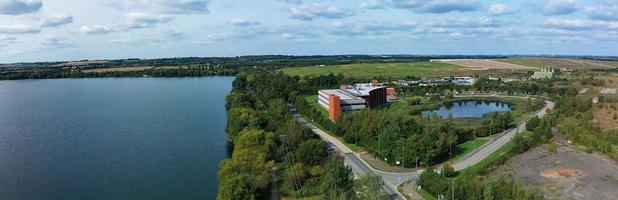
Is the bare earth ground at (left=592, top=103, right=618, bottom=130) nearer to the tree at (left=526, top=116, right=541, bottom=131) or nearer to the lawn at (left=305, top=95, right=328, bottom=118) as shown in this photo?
the tree at (left=526, top=116, right=541, bottom=131)

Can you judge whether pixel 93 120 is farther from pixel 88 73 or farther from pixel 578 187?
pixel 88 73

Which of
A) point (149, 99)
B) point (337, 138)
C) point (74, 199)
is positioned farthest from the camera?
point (149, 99)

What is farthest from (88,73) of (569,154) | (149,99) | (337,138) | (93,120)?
(569,154)

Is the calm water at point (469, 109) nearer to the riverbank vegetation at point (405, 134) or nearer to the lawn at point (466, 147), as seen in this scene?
the riverbank vegetation at point (405, 134)

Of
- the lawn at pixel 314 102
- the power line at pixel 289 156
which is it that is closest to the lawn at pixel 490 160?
the power line at pixel 289 156

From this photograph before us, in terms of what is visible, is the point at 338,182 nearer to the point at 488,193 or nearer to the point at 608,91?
the point at 488,193

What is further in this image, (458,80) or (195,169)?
(458,80)

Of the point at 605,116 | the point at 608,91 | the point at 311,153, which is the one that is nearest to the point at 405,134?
the point at 311,153

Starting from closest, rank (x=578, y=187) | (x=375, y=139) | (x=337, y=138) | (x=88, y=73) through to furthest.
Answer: (x=578, y=187) < (x=375, y=139) < (x=337, y=138) < (x=88, y=73)

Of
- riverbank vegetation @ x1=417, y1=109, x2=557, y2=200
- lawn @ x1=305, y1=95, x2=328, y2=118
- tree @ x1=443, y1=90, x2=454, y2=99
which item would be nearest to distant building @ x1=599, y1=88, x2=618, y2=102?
tree @ x1=443, y1=90, x2=454, y2=99
